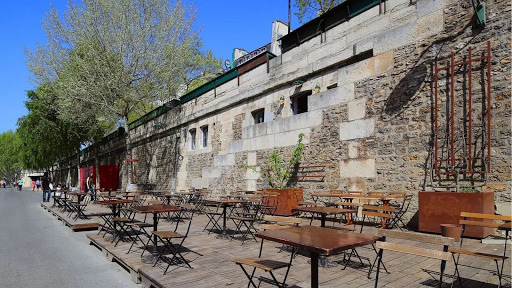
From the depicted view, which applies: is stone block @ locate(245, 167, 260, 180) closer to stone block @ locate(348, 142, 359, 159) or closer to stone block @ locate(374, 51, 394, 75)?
stone block @ locate(348, 142, 359, 159)

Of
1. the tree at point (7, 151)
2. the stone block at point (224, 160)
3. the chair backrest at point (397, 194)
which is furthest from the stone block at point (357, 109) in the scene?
the tree at point (7, 151)

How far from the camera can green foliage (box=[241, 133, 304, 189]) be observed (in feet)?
32.8

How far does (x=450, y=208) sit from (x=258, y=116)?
7.66 metres

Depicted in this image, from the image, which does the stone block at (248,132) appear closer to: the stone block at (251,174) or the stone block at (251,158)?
the stone block at (251,158)

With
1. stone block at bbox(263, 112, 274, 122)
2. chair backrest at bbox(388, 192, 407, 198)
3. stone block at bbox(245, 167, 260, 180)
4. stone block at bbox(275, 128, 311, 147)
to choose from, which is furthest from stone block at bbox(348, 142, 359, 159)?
stone block at bbox(245, 167, 260, 180)

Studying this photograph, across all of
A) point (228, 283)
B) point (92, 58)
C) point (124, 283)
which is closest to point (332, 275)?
point (228, 283)

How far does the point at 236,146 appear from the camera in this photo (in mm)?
12648

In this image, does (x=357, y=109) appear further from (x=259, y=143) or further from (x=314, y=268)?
(x=314, y=268)

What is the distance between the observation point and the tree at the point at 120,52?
53.5ft

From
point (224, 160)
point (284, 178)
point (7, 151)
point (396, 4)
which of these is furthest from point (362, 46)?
point (7, 151)

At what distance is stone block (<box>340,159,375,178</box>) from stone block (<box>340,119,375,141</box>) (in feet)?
1.98

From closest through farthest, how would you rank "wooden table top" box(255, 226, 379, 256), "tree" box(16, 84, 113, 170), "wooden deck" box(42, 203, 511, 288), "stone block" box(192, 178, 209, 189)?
"wooden table top" box(255, 226, 379, 256)
"wooden deck" box(42, 203, 511, 288)
"stone block" box(192, 178, 209, 189)
"tree" box(16, 84, 113, 170)

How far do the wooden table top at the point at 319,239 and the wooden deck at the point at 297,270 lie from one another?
0.84m

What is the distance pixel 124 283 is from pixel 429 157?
602 cm
